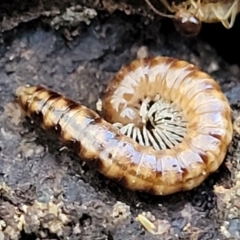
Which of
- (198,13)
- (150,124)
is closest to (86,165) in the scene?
(150,124)

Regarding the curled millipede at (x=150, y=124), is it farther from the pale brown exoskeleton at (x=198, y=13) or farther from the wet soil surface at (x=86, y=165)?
the pale brown exoskeleton at (x=198, y=13)

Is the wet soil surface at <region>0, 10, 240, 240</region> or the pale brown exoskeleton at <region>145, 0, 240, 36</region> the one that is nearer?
the wet soil surface at <region>0, 10, 240, 240</region>

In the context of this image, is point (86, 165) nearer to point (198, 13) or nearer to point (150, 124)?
point (150, 124)

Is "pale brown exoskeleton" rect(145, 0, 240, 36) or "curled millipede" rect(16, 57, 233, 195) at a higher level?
"pale brown exoskeleton" rect(145, 0, 240, 36)

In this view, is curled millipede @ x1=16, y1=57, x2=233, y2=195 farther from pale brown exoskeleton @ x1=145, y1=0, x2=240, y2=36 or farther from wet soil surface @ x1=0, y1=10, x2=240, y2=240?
pale brown exoskeleton @ x1=145, y1=0, x2=240, y2=36

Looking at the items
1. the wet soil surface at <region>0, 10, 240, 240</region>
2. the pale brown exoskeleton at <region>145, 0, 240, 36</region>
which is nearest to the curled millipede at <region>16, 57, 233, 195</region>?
the wet soil surface at <region>0, 10, 240, 240</region>
